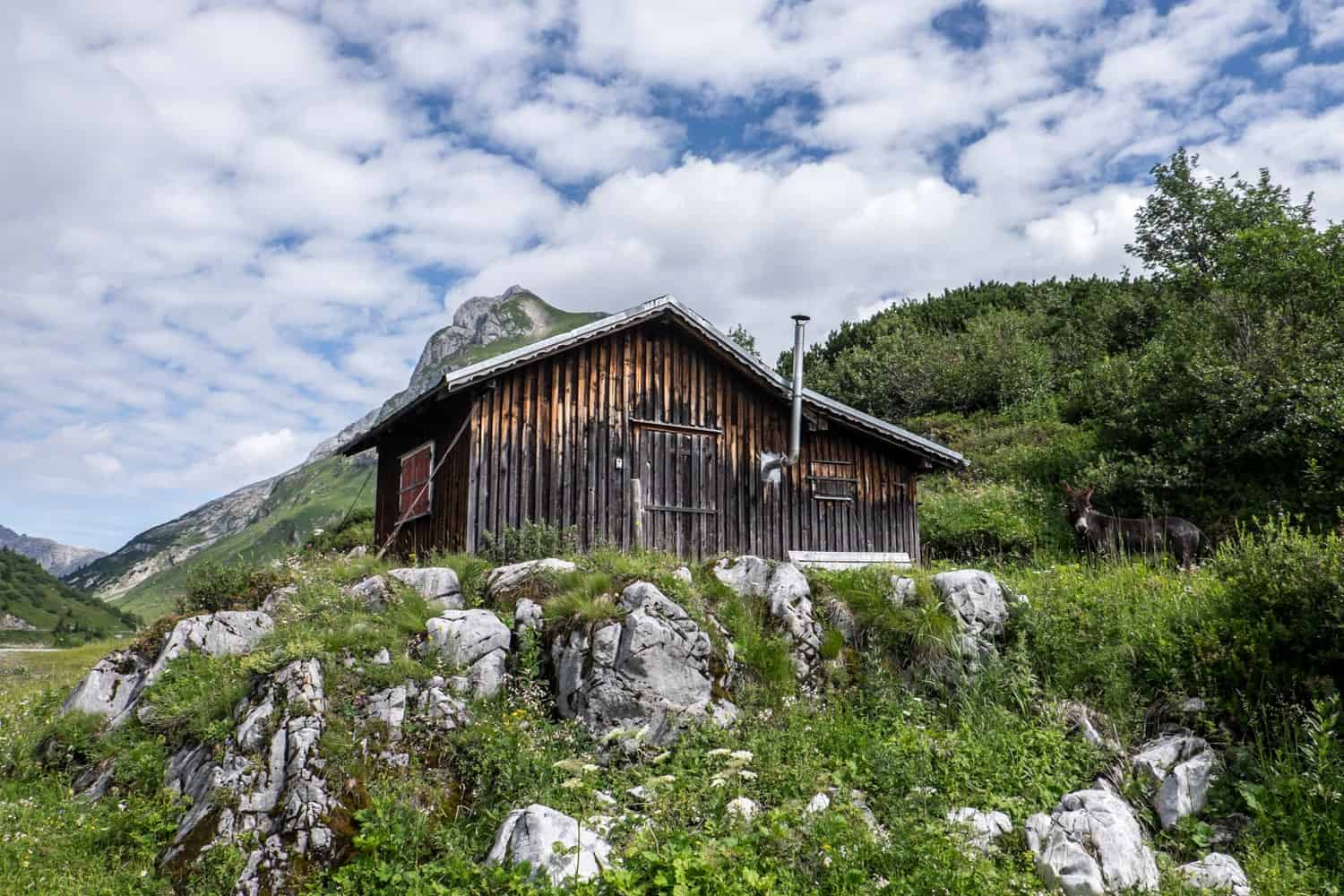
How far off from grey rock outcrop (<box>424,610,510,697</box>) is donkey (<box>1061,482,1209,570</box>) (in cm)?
1127

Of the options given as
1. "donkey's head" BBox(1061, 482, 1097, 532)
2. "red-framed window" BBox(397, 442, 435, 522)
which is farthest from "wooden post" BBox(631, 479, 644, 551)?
"donkey's head" BBox(1061, 482, 1097, 532)

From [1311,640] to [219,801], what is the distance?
10683 millimetres

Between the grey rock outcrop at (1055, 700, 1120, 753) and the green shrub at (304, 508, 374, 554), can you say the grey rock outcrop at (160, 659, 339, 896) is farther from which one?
the green shrub at (304, 508, 374, 554)

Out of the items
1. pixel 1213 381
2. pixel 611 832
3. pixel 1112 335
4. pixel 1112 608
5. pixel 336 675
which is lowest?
pixel 611 832

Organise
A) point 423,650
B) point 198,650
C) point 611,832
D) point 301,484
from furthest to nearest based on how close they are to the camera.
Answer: point 301,484 → point 198,650 → point 423,650 → point 611,832

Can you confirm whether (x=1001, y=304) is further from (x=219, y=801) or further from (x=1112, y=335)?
(x=219, y=801)

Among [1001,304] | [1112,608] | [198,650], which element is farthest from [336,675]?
[1001,304]

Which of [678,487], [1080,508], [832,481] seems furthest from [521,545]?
[1080,508]

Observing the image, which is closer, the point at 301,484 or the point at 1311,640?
the point at 1311,640

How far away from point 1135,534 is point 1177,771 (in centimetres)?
909

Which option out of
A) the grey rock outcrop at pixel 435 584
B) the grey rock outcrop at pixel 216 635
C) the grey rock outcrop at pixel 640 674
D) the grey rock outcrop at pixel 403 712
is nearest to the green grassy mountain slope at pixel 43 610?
the grey rock outcrop at pixel 216 635

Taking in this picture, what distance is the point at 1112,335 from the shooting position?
34438 mm

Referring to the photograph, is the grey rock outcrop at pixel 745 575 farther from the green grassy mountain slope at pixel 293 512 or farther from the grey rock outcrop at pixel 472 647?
the green grassy mountain slope at pixel 293 512

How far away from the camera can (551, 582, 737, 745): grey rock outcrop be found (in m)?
8.50
